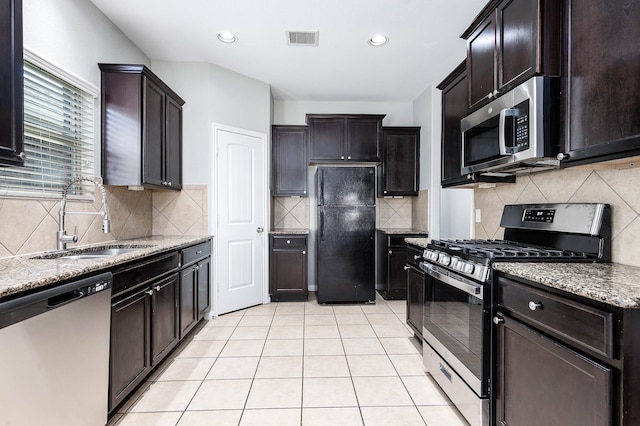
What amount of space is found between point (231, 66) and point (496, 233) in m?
3.24

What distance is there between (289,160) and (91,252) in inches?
102

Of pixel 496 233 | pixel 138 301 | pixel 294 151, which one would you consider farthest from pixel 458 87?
pixel 138 301

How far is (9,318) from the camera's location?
3.45 ft

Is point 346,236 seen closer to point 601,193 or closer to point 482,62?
point 482,62

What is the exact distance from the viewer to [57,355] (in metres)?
1.24

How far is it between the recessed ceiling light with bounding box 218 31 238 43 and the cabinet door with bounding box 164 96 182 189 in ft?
2.57

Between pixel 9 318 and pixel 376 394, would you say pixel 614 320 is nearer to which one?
pixel 376 394

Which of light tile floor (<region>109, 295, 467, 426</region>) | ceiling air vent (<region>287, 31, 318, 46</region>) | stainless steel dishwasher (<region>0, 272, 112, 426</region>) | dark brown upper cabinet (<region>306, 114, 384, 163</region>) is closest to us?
stainless steel dishwasher (<region>0, 272, 112, 426</region>)

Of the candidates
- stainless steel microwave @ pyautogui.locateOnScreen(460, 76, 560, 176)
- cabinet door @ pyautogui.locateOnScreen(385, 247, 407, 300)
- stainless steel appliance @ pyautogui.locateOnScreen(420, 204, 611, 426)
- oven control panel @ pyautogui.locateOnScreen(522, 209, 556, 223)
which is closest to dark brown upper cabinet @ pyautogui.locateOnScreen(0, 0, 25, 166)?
stainless steel appliance @ pyautogui.locateOnScreen(420, 204, 611, 426)

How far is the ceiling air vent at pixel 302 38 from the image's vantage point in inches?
112

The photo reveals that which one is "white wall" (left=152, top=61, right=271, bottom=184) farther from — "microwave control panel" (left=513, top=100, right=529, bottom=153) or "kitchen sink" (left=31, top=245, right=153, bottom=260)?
"microwave control panel" (left=513, top=100, right=529, bottom=153)

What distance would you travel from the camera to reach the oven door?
156 centimetres

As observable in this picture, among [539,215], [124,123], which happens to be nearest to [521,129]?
[539,215]

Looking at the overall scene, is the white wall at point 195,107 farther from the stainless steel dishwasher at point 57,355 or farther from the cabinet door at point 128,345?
the stainless steel dishwasher at point 57,355
